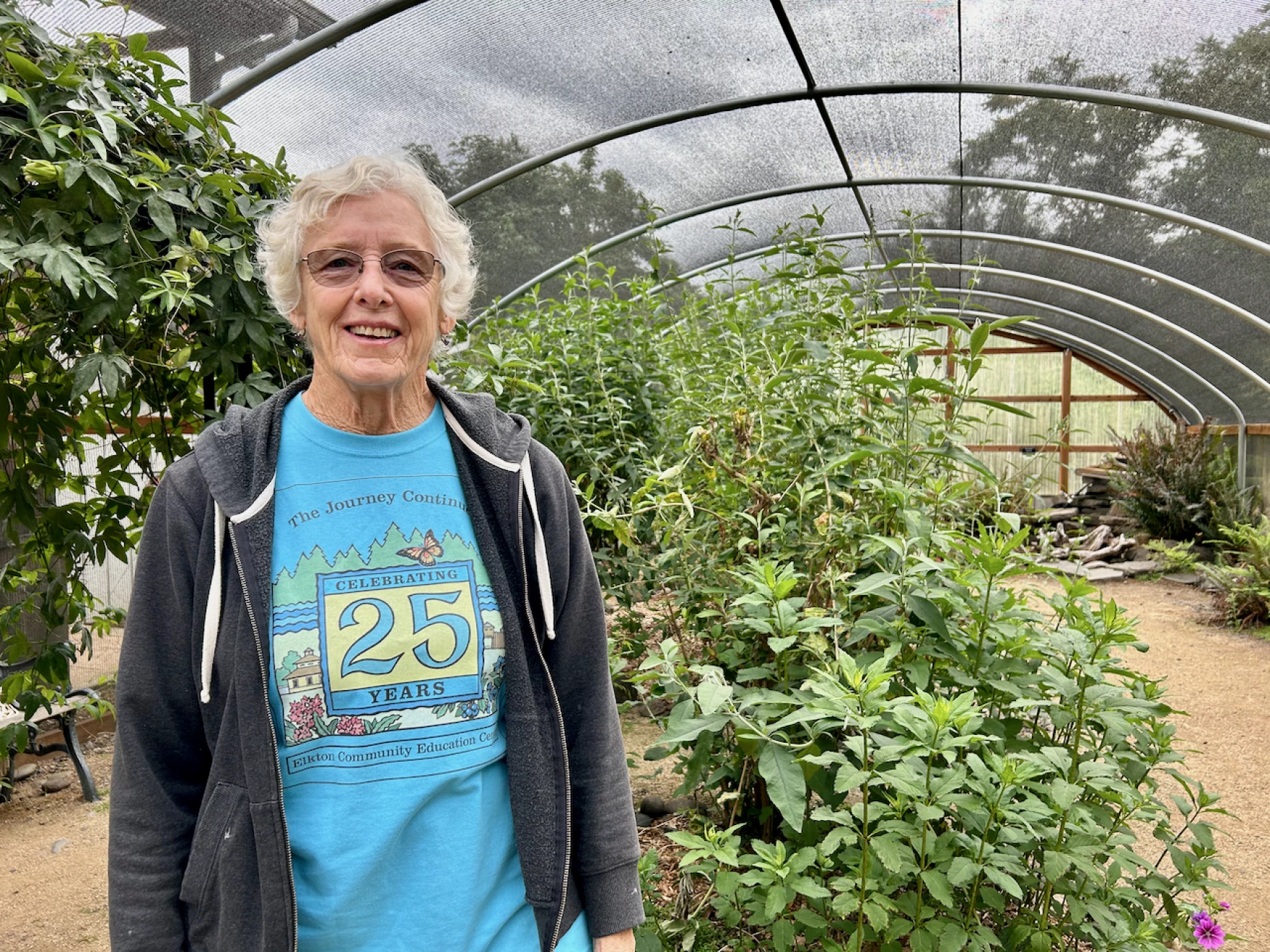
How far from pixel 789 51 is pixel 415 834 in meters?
5.32

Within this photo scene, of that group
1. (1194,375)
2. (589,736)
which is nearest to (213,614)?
(589,736)

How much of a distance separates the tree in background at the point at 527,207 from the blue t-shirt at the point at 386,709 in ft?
14.3

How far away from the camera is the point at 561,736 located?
4.35 ft

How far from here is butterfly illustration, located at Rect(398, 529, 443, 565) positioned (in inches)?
50.6

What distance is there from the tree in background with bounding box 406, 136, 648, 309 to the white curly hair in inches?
160

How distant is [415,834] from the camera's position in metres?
1.23

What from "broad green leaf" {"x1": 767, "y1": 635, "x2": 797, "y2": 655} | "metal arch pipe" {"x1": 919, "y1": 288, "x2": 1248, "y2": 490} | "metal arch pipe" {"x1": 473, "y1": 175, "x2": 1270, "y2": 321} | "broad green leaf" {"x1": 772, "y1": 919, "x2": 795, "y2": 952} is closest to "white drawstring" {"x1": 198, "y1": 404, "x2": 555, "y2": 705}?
"broad green leaf" {"x1": 767, "y1": 635, "x2": 797, "y2": 655}

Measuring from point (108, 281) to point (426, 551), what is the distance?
105cm

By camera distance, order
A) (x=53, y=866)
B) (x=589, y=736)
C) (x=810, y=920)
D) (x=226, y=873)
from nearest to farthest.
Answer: (x=226, y=873), (x=589, y=736), (x=810, y=920), (x=53, y=866)

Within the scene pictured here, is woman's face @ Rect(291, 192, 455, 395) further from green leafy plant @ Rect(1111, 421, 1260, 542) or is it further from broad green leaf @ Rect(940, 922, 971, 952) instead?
green leafy plant @ Rect(1111, 421, 1260, 542)

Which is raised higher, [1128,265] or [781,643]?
[1128,265]

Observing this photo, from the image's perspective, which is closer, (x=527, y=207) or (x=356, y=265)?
(x=356, y=265)

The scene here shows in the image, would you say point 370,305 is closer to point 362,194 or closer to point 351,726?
point 362,194

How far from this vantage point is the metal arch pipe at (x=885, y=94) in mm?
Result: 5270
